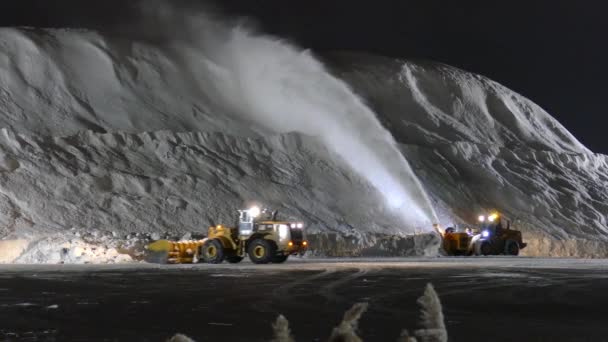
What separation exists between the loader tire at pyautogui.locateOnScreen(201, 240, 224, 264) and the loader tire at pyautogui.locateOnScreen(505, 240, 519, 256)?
1472 centimetres

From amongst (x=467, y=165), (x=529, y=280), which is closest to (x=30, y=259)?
(x=529, y=280)

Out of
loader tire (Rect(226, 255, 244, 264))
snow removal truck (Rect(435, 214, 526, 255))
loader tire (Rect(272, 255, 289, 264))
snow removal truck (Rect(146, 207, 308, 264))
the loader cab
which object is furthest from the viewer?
snow removal truck (Rect(435, 214, 526, 255))

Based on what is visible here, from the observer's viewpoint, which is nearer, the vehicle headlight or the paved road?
the paved road

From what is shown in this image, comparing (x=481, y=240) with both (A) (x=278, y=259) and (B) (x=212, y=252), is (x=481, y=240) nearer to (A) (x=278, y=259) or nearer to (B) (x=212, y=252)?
(A) (x=278, y=259)

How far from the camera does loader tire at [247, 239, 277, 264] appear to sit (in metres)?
26.7

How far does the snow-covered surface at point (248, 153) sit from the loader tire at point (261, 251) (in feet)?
17.7

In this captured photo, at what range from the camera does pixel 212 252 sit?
27281mm

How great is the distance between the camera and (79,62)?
4994cm

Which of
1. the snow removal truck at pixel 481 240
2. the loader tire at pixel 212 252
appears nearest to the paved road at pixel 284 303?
the loader tire at pixel 212 252

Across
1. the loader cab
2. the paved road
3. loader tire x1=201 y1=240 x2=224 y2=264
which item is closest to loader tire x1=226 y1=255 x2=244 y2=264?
loader tire x1=201 y1=240 x2=224 y2=264

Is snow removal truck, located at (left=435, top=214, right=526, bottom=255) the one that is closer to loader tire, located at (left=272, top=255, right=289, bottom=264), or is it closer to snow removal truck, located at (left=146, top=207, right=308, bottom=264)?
snow removal truck, located at (left=146, top=207, right=308, bottom=264)

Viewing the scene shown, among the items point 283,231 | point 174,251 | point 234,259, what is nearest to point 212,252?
point 234,259

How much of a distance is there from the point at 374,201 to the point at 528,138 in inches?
976

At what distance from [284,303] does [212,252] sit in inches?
569
